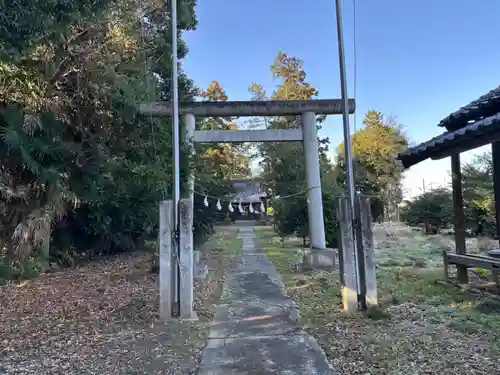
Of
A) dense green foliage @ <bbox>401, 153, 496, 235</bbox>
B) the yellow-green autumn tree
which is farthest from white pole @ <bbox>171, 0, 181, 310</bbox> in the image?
the yellow-green autumn tree

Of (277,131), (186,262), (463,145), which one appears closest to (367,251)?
(463,145)

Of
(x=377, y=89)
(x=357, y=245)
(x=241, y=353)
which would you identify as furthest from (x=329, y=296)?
(x=377, y=89)

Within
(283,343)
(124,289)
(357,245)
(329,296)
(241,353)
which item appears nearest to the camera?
(241,353)

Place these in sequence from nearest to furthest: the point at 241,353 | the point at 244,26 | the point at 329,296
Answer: the point at 241,353, the point at 329,296, the point at 244,26

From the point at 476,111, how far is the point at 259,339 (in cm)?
466

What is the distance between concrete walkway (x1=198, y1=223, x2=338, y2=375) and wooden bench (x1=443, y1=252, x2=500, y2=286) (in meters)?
2.81

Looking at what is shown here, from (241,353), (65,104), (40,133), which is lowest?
(241,353)

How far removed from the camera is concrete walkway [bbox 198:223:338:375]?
11.7ft

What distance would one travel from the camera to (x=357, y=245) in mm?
5547

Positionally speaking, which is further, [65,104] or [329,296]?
[65,104]

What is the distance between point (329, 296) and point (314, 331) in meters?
1.85

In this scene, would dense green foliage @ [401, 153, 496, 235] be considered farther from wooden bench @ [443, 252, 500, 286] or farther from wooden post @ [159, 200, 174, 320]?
wooden post @ [159, 200, 174, 320]

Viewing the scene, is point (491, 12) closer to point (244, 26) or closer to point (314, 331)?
point (244, 26)

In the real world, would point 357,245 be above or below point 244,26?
below
